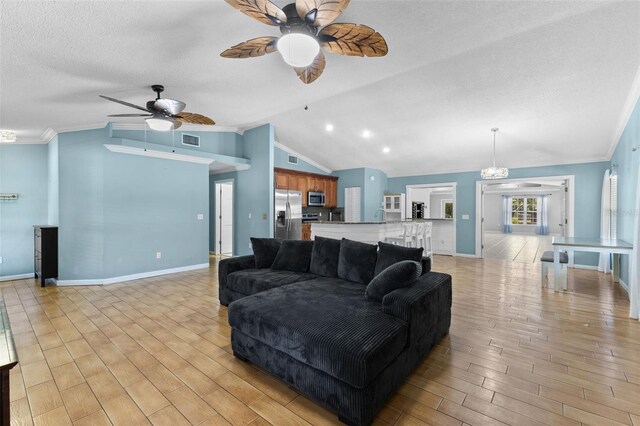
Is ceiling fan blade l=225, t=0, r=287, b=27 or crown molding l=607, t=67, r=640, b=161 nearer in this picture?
ceiling fan blade l=225, t=0, r=287, b=27

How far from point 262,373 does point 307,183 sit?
6.13 metres

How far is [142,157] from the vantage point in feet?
17.2

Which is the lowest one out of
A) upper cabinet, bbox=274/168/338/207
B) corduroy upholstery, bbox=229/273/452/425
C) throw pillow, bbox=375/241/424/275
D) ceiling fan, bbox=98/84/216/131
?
corduroy upholstery, bbox=229/273/452/425

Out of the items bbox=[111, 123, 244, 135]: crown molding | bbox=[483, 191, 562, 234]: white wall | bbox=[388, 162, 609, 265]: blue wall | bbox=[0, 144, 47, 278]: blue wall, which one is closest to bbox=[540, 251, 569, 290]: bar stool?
bbox=[388, 162, 609, 265]: blue wall

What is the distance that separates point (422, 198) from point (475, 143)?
3271 millimetres

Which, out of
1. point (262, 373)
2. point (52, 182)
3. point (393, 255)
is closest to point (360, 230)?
point (393, 255)

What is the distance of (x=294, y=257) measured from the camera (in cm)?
363

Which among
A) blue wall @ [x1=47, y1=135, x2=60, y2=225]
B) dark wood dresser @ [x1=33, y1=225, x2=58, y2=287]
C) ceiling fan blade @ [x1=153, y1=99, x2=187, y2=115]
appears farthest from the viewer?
blue wall @ [x1=47, y1=135, x2=60, y2=225]

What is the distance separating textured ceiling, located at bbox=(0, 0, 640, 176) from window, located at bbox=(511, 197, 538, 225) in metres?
9.79

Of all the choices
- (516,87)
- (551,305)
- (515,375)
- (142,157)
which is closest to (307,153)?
(142,157)

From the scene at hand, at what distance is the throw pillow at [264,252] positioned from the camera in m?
3.82

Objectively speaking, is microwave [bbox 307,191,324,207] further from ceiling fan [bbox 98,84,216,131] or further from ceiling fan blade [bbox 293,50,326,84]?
ceiling fan blade [bbox 293,50,326,84]

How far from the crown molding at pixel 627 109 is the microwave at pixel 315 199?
20.3 ft

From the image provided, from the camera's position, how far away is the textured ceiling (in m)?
2.43
